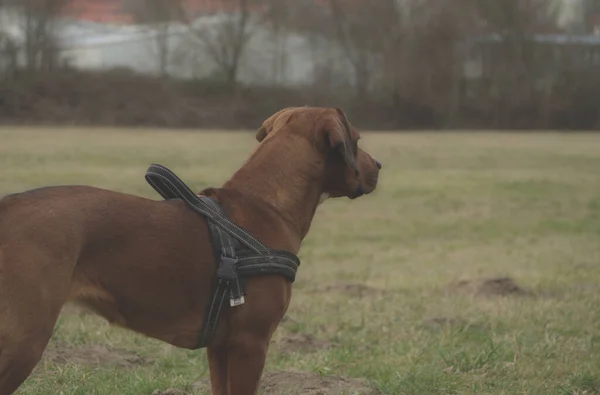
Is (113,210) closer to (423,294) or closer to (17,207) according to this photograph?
(17,207)

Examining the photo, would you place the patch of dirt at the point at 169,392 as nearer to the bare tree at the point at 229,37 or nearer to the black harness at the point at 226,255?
the black harness at the point at 226,255

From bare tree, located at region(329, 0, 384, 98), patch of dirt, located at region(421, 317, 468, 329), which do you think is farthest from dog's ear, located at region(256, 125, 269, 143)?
bare tree, located at region(329, 0, 384, 98)

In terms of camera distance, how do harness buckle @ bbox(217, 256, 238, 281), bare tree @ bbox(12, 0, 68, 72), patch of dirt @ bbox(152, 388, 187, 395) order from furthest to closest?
1. bare tree @ bbox(12, 0, 68, 72)
2. patch of dirt @ bbox(152, 388, 187, 395)
3. harness buckle @ bbox(217, 256, 238, 281)

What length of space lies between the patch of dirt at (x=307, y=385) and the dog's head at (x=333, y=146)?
55.4 inches

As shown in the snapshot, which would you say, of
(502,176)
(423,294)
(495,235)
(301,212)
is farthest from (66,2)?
(301,212)

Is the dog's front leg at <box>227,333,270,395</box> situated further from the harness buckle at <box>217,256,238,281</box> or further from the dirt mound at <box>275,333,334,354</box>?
the dirt mound at <box>275,333,334,354</box>

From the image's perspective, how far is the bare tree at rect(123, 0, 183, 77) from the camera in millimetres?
64000

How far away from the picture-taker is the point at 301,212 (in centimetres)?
482

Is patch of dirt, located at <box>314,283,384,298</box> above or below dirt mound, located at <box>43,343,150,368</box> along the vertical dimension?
below

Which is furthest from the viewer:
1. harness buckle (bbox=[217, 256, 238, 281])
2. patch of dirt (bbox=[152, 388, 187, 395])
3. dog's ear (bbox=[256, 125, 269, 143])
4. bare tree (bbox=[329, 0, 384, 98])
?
bare tree (bbox=[329, 0, 384, 98])

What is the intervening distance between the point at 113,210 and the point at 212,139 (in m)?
39.2

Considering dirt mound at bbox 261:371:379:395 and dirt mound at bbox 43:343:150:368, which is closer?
dirt mound at bbox 261:371:379:395

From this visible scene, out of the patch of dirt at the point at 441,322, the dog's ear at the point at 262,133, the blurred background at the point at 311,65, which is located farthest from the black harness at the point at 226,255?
the blurred background at the point at 311,65

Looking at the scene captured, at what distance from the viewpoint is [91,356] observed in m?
6.62
